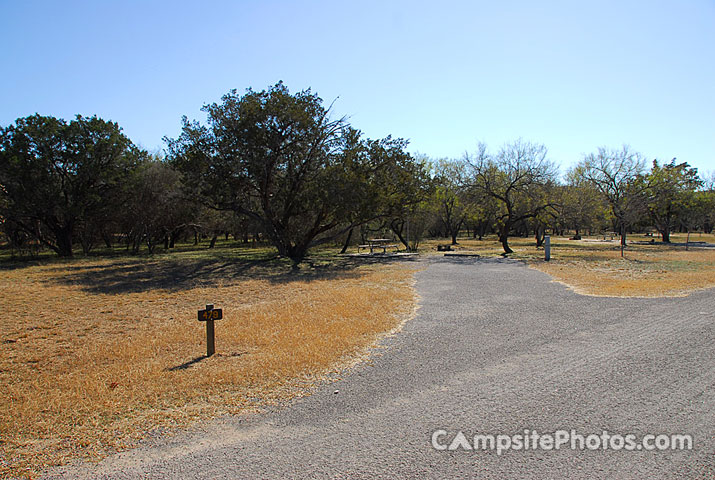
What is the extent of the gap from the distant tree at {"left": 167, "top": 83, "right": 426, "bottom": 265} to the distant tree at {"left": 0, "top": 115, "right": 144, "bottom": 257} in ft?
21.4

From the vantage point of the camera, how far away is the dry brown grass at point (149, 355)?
140 inches

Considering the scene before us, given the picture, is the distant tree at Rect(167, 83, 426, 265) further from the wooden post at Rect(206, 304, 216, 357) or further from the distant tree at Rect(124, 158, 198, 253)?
the wooden post at Rect(206, 304, 216, 357)

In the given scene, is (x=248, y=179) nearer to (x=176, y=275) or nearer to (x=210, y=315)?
(x=176, y=275)

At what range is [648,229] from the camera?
60844mm

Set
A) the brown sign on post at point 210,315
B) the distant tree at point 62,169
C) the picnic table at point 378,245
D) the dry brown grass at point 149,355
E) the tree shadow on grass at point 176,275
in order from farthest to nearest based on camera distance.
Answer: the picnic table at point 378,245 < the distant tree at point 62,169 < the tree shadow on grass at point 176,275 < the brown sign on post at point 210,315 < the dry brown grass at point 149,355

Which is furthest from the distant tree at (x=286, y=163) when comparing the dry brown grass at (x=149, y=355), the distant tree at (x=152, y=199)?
the dry brown grass at (x=149, y=355)

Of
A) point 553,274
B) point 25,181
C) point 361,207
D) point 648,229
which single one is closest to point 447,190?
point 361,207

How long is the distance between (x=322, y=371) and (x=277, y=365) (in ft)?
1.91

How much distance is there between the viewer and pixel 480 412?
3.55m

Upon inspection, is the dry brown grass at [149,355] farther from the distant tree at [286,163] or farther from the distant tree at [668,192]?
the distant tree at [668,192]

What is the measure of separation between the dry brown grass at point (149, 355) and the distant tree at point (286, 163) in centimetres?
900

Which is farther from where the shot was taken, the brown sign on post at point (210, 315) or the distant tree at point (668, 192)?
the distant tree at point (668, 192)

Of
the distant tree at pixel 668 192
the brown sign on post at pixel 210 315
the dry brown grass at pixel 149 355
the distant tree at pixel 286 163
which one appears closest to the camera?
the dry brown grass at pixel 149 355

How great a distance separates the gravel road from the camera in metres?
2.77
